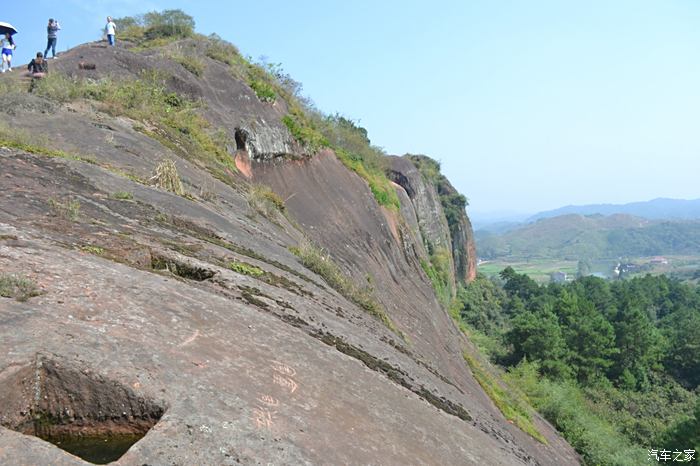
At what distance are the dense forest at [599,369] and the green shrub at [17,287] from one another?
1928 cm

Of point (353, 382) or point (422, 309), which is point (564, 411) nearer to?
point (422, 309)

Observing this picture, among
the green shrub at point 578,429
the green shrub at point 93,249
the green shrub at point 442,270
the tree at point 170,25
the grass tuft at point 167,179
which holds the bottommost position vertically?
the green shrub at point 578,429

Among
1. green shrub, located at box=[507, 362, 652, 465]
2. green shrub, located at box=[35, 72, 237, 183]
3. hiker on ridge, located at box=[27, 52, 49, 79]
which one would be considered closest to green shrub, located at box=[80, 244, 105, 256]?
green shrub, located at box=[35, 72, 237, 183]

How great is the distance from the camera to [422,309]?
16.4 meters

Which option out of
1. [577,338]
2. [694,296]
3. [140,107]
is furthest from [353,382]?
[694,296]

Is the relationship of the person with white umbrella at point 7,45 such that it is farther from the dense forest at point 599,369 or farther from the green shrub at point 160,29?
the dense forest at point 599,369

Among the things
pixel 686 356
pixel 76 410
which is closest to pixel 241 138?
pixel 76 410

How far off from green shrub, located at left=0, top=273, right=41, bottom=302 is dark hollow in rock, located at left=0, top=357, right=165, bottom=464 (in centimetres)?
81

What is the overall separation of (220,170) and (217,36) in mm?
10074

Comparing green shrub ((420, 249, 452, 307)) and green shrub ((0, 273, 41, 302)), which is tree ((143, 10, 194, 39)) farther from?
green shrub ((420, 249, 452, 307))

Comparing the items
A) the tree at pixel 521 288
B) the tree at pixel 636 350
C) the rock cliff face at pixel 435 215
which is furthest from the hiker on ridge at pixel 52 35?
the tree at pixel 521 288

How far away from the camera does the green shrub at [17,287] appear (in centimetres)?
367

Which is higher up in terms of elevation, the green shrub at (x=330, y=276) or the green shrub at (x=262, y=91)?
the green shrub at (x=262, y=91)

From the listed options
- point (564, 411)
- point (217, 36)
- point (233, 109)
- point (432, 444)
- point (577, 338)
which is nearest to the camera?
point (432, 444)
